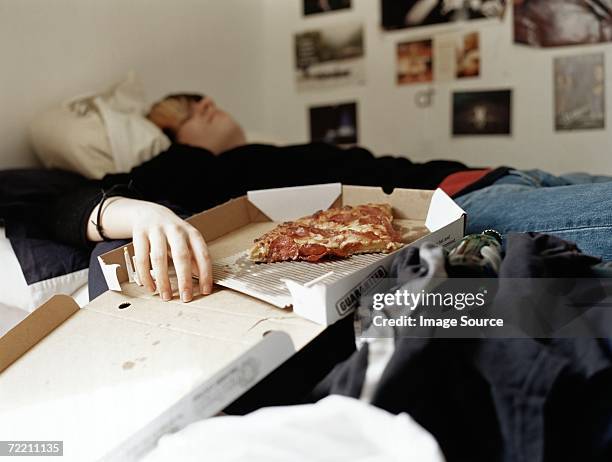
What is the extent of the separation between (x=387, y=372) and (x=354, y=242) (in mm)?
295

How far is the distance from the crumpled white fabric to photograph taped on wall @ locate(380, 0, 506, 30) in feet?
5.07

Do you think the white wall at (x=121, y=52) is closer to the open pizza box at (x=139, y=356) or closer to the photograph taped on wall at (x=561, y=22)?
the open pizza box at (x=139, y=356)

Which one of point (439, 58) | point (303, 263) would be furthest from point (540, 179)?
point (439, 58)

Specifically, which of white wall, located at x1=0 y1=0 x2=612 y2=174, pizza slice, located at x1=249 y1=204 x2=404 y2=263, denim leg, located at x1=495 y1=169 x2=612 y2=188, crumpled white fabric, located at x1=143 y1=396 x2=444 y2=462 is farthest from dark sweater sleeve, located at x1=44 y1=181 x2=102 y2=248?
denim leg, located at x1=495 y1=169 x2=612 y2=188

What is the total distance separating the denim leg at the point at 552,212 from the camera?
757 millimetres

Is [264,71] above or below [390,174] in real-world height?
above

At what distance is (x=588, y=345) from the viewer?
0.44m

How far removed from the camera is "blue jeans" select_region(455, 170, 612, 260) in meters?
0.76

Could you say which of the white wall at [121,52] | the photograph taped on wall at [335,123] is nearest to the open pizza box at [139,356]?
the white wall at [121,52]

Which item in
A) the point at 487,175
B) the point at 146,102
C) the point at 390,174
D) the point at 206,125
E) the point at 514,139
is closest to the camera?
the point at 487,175

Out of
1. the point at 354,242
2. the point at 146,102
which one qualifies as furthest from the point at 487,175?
the point at 146,102

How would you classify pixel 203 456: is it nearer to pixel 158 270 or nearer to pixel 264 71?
pixel 158 270

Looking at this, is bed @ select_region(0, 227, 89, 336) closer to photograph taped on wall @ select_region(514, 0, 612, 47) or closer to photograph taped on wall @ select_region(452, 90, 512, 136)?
photograph taped on wall @ select_region(452, 90, 512, 136)

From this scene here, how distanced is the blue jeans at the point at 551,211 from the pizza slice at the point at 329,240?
19 cm
